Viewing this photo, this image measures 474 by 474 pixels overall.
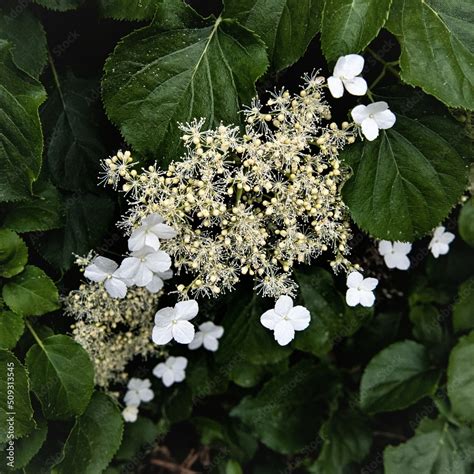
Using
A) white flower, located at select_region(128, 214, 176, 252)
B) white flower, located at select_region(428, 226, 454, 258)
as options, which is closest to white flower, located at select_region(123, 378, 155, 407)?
white flower, located at select_region(128, 214, 176, 252)

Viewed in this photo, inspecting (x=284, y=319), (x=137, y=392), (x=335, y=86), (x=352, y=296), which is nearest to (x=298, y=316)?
(x=284, y=319)

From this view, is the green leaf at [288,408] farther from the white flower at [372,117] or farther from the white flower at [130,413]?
the white flower at [372,117]

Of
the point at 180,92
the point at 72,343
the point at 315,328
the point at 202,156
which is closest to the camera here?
the point at 202,156

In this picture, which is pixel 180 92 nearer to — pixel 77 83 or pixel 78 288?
pixel 77 83

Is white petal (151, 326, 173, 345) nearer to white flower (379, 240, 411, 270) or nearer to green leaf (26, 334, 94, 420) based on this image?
green leaf (26, 334, 94, 420)

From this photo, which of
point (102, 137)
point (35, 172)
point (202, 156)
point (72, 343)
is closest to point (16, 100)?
point (35, 172)

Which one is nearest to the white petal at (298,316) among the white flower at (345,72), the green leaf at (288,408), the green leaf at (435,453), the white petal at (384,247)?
the white petal at (384,247)
